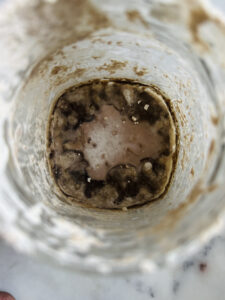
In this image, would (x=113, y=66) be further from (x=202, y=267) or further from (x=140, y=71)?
(x=202, y=267)


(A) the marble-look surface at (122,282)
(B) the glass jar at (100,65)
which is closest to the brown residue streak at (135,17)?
(B) the glass jar at (100,65)

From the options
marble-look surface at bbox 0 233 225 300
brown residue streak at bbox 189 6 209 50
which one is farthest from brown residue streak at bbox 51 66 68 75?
marble-look surface at bbox 0 233 225 300

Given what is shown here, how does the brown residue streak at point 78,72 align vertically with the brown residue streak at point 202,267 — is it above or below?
above

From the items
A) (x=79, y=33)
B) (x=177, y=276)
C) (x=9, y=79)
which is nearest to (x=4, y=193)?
(x=9, y=79)

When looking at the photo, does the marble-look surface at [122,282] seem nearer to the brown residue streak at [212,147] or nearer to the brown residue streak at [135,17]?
the brown residue streak at [212,147]

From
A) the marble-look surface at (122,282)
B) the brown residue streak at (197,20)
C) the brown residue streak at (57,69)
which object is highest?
the brown residue streak at (197,20)

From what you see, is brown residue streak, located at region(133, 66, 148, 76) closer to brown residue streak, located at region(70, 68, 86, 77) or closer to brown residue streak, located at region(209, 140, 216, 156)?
brown residue streak, located at region(70, 68, 86, 77)
